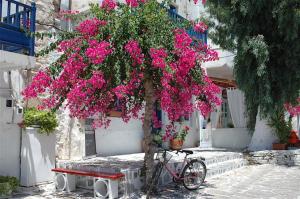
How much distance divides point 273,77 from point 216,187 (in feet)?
16.0

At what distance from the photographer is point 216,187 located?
8.98 m

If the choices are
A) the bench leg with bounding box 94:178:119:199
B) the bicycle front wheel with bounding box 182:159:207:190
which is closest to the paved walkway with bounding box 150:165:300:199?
the bicycle front wheel with bounding box 182:159:207:190

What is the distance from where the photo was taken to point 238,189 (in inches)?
344

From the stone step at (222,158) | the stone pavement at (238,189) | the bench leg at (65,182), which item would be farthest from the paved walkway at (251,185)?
the bench leg at (65,182)

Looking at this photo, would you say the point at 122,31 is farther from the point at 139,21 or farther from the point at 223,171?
the point at 223,171

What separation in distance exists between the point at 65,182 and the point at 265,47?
7376mm

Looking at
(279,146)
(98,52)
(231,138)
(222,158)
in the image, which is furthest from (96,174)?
(231,138)

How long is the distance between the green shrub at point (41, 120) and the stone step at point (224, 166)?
4.50m

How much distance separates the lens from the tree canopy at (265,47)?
11.5 metres

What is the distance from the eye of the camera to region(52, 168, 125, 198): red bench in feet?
24.2

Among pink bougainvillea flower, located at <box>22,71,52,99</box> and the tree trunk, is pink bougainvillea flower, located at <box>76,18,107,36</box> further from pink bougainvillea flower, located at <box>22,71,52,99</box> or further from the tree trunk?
the tree trunk

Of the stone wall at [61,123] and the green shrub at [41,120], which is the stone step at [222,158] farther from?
the green shrub at [41,120]

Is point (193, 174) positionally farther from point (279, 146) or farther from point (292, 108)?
point (292, 108)

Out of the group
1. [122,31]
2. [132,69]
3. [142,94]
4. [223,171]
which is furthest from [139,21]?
[223,171]
